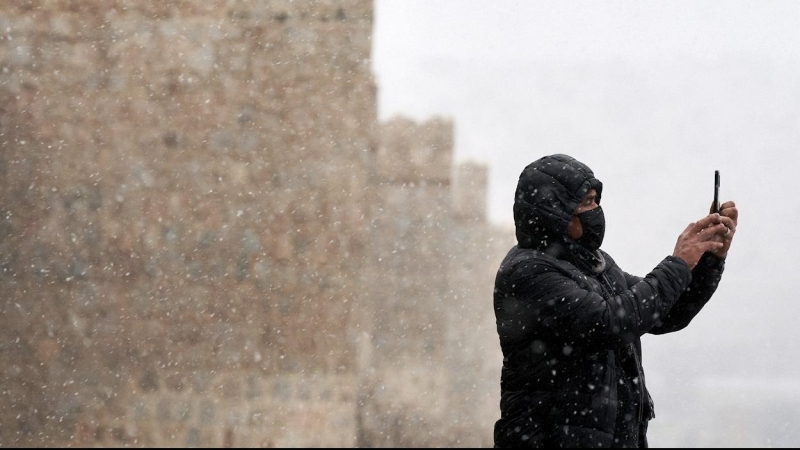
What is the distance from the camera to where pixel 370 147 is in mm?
5238

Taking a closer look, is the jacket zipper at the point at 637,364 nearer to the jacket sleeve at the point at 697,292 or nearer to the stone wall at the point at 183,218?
the jacket sleeve at the point at 697,292

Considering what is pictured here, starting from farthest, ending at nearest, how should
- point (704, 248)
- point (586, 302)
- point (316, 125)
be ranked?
point (316, 125) < point (704, 248) < point (586, 302)

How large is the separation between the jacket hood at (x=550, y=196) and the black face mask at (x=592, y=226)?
0.04m

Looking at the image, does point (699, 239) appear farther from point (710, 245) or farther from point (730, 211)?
point (730, 211)

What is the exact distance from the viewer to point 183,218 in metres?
5.17

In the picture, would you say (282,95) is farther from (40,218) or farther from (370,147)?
(40,218)

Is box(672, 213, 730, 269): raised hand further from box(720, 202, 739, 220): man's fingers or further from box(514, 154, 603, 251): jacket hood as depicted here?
box(514, 154, 603, 251): jacket hood

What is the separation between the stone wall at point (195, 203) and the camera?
16.9 feet

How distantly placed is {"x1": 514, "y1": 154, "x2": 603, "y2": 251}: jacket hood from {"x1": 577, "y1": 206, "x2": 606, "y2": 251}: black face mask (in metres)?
0.04

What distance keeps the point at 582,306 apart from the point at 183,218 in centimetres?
354

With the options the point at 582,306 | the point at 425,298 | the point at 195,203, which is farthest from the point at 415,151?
the point at 582,306

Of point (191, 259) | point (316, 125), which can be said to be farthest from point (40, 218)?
point (316, 125)

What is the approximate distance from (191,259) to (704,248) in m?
3.53

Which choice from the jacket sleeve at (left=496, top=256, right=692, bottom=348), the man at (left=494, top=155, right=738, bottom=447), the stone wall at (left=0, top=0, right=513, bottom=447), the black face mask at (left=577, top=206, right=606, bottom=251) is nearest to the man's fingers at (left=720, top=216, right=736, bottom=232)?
the man at (left=494, top=155, right=738, bottom=447)
